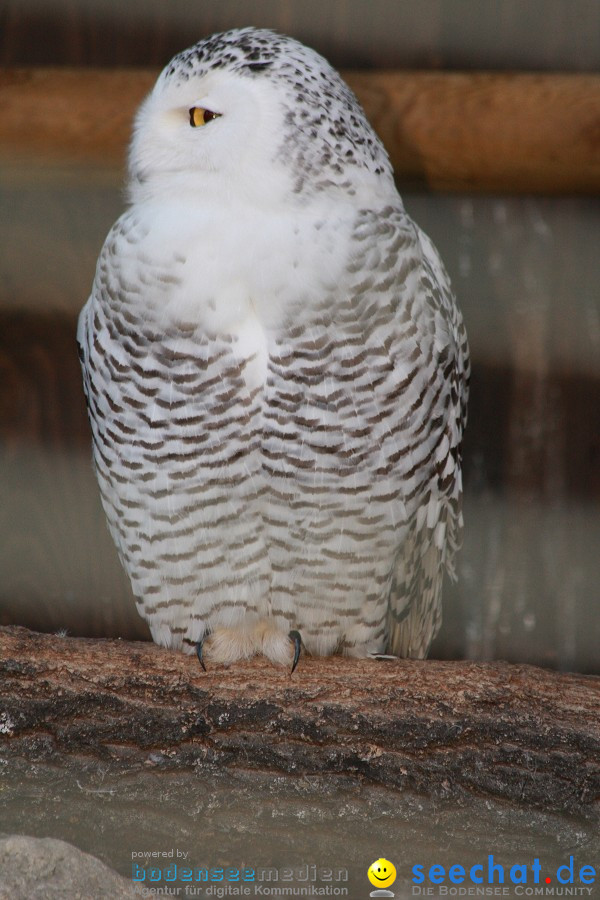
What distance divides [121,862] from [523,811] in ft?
1.91

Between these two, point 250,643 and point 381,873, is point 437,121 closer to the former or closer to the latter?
point 250,643

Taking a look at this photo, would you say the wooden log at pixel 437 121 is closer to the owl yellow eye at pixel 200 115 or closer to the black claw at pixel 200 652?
the owl yellow eye at pixel 200 115

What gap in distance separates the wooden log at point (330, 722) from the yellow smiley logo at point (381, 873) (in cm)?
21

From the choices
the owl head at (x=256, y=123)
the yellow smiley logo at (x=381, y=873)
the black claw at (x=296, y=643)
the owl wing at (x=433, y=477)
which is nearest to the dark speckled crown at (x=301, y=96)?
the owl head at (x=256, y=123)

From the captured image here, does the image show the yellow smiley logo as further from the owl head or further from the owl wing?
the owl head

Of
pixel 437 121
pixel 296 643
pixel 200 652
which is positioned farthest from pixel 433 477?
pixel 437 121

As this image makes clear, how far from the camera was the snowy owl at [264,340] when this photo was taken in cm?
143

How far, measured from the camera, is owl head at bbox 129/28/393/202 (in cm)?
140

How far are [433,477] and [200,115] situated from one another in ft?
2.20

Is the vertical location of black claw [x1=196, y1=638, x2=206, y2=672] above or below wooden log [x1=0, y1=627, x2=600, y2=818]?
above

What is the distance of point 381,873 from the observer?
130 centimetres

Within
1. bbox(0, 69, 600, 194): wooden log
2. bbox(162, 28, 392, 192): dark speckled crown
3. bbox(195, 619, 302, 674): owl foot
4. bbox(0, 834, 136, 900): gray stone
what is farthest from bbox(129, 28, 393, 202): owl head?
bbox(0, 834, 136, 900): gray stone

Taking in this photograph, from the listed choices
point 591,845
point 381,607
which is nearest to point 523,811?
point 591,845

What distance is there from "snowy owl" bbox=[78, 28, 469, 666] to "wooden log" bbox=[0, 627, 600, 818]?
136 mm
